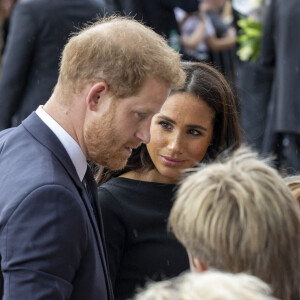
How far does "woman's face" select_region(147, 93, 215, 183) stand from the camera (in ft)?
9.45

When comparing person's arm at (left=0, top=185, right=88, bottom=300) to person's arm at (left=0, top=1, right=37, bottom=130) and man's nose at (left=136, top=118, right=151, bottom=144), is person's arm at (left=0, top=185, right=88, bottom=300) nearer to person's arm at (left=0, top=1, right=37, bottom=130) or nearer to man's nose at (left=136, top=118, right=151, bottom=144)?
man's nose at (left=136, top=118, right=151, bottom=144)

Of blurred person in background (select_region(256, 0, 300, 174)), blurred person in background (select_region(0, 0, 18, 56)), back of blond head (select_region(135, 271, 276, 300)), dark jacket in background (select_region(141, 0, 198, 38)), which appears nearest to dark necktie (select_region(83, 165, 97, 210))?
back of blond head (select_region(135, 271, 276, 300))

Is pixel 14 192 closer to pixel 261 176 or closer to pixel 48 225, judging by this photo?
pixel 48 225

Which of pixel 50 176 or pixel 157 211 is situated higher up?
pixel 50 176

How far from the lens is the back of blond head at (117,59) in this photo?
222cm

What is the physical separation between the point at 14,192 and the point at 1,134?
497mm

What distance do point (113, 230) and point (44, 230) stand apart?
75 centimetres

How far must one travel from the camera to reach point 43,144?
86.0 inches

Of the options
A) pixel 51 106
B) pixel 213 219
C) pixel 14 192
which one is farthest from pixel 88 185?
pixel 213 219

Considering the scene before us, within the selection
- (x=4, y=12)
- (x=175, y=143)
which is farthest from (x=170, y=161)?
(x=4, y=12)

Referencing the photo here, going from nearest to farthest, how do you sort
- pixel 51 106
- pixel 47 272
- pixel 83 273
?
pixel 47 272 → pixel 83 273 → pixel 51 106

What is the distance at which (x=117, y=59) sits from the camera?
2.22 metres

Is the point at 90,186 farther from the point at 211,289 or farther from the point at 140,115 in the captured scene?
the point at 211,289

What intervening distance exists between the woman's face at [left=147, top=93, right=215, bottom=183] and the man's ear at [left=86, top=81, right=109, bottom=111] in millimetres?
666
